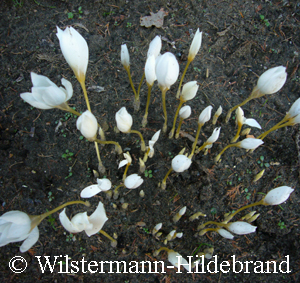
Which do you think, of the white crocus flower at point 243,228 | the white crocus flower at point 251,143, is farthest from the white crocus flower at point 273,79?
the white crocus flower at point 243,228

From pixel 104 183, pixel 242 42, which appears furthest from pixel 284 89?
pixel 104 183

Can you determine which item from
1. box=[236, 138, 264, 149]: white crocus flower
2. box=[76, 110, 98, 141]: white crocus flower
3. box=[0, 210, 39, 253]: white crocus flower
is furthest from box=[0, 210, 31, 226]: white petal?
box=[236, 138, 264, 149]: white crocus flower

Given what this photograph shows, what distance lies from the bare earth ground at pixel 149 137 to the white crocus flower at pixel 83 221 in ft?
1.23

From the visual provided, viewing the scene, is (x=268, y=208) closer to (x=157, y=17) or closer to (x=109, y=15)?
(x=157, y=17)

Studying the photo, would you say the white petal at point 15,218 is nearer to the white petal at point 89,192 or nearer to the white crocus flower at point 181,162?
the white petal at point 89,192

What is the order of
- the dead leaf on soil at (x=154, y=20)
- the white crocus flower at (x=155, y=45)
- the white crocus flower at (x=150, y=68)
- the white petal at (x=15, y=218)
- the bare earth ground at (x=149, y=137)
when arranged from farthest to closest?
the dead leaf on soil at (x=154, y=20) → the bare earth ground at (x=149, y=137) → the white crocus flower at (x=155, y=45) → the white crocus flower at (x=150, y=68) → the white petal at (x=15, y=218)

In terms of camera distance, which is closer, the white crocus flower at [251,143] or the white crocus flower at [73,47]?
the white crocus flower at [73,47]

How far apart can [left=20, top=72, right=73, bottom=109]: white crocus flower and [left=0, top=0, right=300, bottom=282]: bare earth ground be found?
1.63 feet

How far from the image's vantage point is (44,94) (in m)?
0.98

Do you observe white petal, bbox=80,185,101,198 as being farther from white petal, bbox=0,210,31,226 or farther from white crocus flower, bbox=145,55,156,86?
white crocus flower, bbox=145,55,156,86

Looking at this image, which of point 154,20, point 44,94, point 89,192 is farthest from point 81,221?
point 154,20

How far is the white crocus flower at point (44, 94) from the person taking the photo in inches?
38.4

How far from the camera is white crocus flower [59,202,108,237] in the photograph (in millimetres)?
918

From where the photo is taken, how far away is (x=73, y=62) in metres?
1.07
